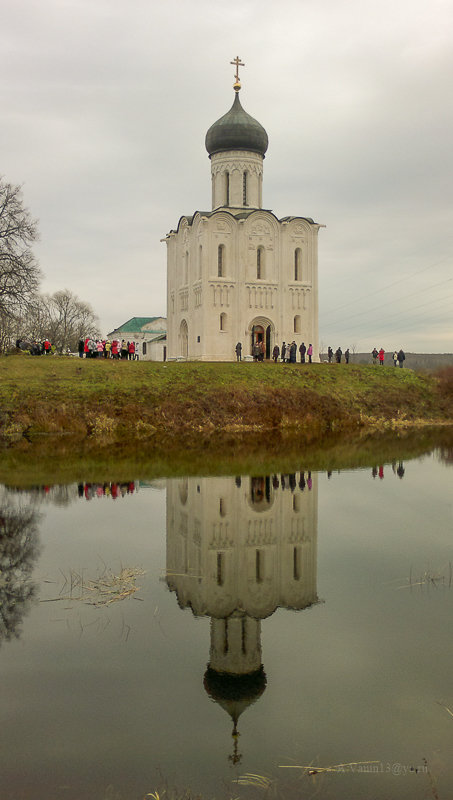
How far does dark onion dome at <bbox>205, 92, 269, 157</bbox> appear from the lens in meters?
42.5

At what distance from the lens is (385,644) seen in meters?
6.00

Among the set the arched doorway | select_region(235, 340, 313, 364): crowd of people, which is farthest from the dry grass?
the arched doorway

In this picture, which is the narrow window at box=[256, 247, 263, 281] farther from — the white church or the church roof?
the church roof

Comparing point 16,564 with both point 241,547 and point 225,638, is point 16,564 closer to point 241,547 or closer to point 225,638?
point 241,547

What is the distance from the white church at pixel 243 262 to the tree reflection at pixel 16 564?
31.3 meters

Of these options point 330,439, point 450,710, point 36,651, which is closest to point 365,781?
point 450,710

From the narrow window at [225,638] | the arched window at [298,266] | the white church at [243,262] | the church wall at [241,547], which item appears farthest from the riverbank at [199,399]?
the narrow window at [225,638]

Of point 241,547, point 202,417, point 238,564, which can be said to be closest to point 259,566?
point 238,564

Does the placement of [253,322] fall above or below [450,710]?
above

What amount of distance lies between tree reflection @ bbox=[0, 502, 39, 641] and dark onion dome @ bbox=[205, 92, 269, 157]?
36.0 m

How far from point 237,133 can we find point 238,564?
3895 centimetres

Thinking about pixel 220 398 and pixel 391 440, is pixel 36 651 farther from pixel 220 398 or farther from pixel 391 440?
pixel 220 398

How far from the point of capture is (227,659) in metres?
5.74

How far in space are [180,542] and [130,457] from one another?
369 inches
